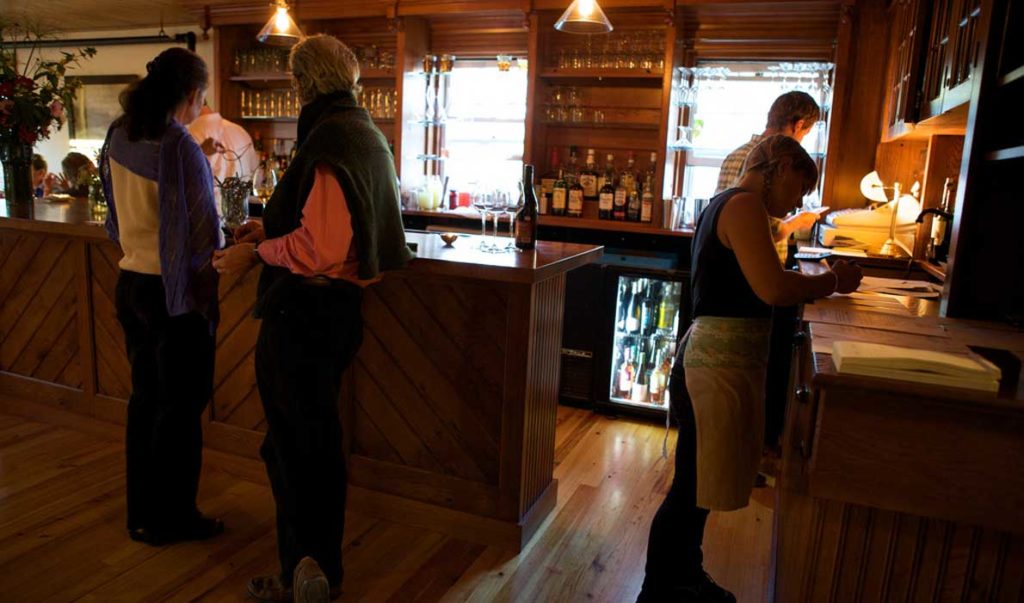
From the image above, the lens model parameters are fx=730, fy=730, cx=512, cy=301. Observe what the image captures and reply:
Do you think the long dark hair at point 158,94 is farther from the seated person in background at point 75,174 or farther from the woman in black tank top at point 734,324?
the seated person in background at point 75,174

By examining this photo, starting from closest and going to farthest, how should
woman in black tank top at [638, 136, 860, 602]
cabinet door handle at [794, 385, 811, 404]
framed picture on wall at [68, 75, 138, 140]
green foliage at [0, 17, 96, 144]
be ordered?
cabinet door handle at [794, 385, 811, 404] < woman in black tank top at [638, 136, 860, 602] < green foliage at [0, 17, 96, 144] < framed picture on wall at [68, 75, 138, 140]

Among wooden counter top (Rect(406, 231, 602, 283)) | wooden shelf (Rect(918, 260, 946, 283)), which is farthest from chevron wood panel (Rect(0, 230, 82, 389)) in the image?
wooden shelf (Rect(918, 260, 946, 283))

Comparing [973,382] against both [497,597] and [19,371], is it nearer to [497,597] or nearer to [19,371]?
[497,597]

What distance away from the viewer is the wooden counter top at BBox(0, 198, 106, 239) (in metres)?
2.92

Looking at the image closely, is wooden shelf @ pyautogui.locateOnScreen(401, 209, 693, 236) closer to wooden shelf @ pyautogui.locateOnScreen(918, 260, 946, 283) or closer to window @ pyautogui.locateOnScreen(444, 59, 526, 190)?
window @ pyautogui.locateOnScreen(444, 59, 526, 190)

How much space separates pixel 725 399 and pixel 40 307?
10.1 feet

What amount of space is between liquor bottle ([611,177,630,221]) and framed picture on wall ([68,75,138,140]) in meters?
4.79

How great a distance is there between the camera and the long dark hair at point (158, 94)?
216 centimetres

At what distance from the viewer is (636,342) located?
4.07m

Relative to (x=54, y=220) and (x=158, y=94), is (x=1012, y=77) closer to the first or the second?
(x=158, y=94)

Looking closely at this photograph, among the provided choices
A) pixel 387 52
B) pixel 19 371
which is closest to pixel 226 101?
pixel 387 52

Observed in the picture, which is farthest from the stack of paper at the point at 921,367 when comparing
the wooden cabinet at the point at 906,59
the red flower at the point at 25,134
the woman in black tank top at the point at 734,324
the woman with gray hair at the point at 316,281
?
the red flower at the point at 25,134

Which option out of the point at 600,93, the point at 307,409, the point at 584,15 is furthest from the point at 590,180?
the point at 307,409

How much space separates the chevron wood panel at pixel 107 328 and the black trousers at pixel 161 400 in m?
0.81
